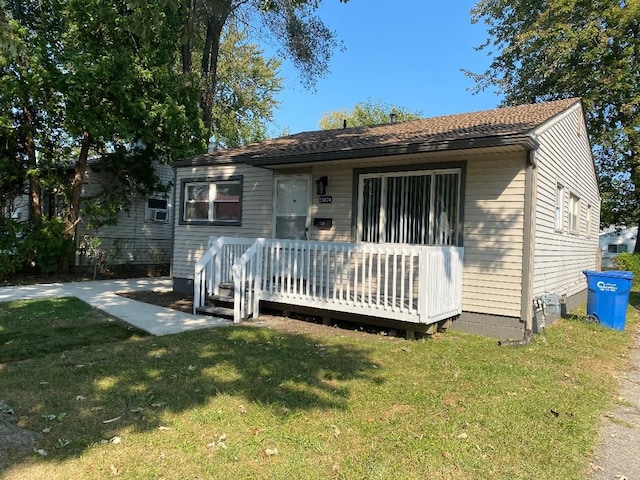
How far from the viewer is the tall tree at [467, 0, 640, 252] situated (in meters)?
18.7

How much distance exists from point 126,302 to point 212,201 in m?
2.92

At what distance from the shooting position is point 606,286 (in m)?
7.71

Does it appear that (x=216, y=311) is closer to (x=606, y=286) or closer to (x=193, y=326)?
(x=193, y=326)

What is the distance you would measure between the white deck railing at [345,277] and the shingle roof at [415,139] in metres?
1.58

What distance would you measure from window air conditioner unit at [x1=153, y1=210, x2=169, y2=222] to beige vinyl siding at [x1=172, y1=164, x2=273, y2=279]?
6056mm

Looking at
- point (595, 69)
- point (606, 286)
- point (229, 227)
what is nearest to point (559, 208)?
point (606, 286)

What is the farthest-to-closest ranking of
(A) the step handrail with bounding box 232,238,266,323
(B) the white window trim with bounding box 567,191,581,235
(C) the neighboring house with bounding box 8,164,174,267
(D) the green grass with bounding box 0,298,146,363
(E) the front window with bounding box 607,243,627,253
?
(E) the front window with bounding box 607,243,627,253 → (C) the neighboring house with bounding box 8,164,174,267 → (B) the white window trim with bounding box 567,191,581,235 → (A) the step handrail with bounding box 232,238,266,323 → (D) the green grass with bounding box 0,298,146,363

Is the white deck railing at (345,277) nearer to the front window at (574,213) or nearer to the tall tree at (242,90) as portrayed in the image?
the front window at (574,213)

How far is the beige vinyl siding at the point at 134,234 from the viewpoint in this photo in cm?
1462

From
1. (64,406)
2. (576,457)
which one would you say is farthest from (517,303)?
(64,406)

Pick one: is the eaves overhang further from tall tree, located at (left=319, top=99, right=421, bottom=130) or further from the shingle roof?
tall tree, located at (left=319, top=99, right=421, bottom=130)

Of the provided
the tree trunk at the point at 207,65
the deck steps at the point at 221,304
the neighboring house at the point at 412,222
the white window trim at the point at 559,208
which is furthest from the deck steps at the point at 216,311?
the tree trunk at the point at 207,65

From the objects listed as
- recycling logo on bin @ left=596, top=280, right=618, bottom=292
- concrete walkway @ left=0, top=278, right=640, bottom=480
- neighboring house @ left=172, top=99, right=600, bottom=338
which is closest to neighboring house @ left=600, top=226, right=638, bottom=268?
neighboring house @ left=172, top=99, right=600, bottom=338

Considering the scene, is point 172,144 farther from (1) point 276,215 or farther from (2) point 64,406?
(2) point 64,406
